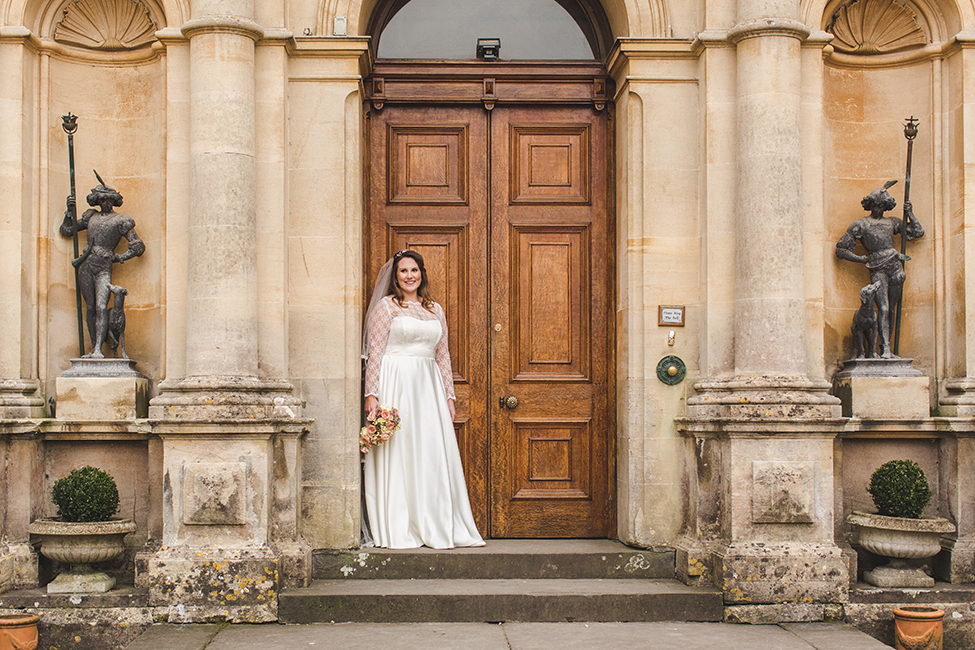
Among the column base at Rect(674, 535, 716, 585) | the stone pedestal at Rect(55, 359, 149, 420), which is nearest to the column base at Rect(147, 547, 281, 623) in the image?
the stone pedestal at Rect(55, 359, 149, 420)

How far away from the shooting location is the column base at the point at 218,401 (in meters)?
6.00

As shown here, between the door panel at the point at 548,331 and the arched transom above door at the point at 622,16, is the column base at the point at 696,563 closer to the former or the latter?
the door panel at the point at 548,331

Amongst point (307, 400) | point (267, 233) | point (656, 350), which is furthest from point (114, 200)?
point (656, 350)

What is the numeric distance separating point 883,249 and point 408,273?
3.37 metres

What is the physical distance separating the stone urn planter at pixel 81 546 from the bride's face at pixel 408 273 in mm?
2430

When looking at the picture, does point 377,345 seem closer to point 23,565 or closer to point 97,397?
point 97,397

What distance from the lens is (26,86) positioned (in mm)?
6672

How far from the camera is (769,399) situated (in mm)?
6168

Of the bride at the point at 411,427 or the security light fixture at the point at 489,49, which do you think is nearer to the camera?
the bride at the point at 411,427

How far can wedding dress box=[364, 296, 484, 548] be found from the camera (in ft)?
21.9

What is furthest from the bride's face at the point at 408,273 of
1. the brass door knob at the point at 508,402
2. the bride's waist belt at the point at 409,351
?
the brass door knob at the point at 508,402

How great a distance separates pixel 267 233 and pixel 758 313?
11.0 feet

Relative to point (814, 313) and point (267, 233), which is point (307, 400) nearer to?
point (267, 233)

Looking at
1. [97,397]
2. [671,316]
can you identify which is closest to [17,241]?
[97,397]
